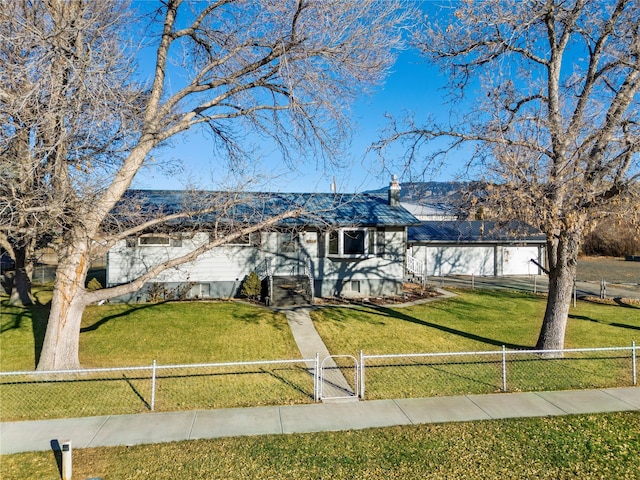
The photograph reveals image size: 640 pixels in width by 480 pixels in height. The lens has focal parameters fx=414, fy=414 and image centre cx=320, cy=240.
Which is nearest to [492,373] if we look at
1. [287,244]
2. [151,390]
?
[151,390]

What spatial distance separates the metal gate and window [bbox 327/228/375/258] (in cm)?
815

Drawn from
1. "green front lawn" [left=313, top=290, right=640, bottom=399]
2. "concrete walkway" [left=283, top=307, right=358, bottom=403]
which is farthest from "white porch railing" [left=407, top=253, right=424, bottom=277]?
"concrete walkway" [left=283, top=307, right=358, bottom=403]

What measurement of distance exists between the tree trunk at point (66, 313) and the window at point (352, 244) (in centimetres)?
1070

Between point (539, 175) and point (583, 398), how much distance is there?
4732mm

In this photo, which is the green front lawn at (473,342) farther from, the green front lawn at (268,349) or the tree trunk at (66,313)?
the tree trunk at (66,313)

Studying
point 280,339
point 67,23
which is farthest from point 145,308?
point 67,23

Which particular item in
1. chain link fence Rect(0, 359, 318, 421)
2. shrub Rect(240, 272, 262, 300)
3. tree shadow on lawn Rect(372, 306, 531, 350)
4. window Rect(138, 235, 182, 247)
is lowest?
chain link fence Rect(0, 359, 318, 421)

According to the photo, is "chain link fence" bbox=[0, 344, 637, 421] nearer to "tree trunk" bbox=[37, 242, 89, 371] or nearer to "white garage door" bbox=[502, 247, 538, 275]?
"tree trunk" bbox=[37, 242, 89, 371]

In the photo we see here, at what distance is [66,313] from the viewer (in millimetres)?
9328

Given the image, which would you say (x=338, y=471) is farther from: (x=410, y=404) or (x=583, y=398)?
(x=583, y=398)

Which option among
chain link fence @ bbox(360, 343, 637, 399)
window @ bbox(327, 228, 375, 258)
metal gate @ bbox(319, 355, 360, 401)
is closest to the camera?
metal gate @ bbox(319, 355, 360, 401)

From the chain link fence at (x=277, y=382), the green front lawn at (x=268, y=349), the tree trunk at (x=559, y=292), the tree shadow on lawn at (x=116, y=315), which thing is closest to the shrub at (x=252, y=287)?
the green front lawn at (x=268, y=349)

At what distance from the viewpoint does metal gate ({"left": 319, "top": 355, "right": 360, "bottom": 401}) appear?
808 centimetres

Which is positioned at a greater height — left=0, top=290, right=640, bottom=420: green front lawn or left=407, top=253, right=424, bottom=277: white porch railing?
left=407, top=253, right=424, bottom=277: white porch railing
